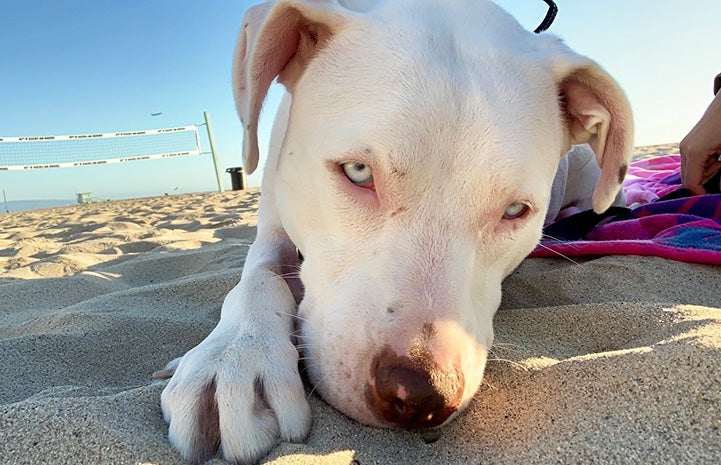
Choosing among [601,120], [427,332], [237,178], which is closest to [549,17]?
[601,120]

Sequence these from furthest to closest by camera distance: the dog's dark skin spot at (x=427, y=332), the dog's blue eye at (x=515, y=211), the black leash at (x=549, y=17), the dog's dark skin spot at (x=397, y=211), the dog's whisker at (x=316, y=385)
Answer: the black leash at (x=549, y=17), the dog's blue eye at (x=515, y=211), the dog's dark skin spot at (x=397, y=211), the dog's whisker at (x=316, y=385), the dog's dark skin spot at (x=427, y=332)

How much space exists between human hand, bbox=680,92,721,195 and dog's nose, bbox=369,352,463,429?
2627mm

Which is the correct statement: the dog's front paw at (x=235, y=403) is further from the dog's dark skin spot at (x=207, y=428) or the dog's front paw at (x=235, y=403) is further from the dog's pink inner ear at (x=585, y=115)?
the dog's pink inner ear at (x=585, y=115)

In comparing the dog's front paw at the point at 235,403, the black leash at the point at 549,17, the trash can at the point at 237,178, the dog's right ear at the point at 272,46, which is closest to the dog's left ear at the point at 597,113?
the dog's right ear at the point at 272,46

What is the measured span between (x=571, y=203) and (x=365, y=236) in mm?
2774

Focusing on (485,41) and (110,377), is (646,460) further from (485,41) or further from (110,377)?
(110,377)

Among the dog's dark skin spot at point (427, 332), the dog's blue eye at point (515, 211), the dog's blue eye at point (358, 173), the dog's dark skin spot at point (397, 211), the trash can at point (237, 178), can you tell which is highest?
the dog's blue eye at point (358, 173)

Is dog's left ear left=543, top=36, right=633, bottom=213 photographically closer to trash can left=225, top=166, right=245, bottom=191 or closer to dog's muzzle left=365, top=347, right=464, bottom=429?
dog's muzzle left=365, top=347, right=464, bottom=429

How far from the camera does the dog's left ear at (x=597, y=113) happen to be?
5.95ft

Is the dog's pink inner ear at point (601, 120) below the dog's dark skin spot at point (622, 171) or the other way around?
the other way around

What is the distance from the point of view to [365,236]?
144 centimetres

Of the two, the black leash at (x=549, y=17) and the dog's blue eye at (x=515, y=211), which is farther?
the black leash at (x=549, y=17)

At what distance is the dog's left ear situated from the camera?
1.81 metres

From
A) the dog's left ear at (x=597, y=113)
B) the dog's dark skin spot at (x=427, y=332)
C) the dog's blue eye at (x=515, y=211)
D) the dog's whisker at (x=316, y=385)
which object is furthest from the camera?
the dog's left ear at (x=597, y=113)
